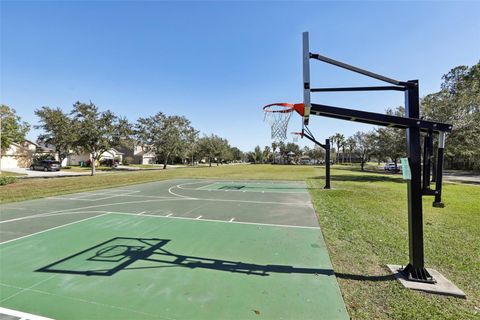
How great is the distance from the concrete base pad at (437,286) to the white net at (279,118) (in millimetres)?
4723

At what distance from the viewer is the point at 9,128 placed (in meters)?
28.1

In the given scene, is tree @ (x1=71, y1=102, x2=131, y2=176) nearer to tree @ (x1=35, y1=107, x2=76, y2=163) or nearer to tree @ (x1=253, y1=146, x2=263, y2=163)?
tree @ (x1=35, y1=107, x2=76, y2=163)

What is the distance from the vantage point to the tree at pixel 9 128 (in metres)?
27.3

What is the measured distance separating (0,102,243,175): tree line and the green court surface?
22.8 metres

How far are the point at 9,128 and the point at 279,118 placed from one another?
35458 millimetres

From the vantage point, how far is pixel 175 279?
414 centimetres

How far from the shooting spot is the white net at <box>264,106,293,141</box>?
718 cm

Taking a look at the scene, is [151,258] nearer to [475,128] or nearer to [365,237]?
[365,237]

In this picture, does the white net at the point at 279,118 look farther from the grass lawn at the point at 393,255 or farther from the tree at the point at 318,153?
the tree at the point at 318,153

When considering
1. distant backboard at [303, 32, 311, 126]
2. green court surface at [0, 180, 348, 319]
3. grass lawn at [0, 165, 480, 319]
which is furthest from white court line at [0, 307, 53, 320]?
distant backboard at [303, 32, 311, 126]

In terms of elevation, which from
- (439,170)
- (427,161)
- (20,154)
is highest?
(20,154)

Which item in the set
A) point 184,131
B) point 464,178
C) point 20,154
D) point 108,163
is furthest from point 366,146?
point 20,154

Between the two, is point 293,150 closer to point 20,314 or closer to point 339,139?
point 339,139

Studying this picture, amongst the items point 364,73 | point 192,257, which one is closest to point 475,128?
point 364,73
